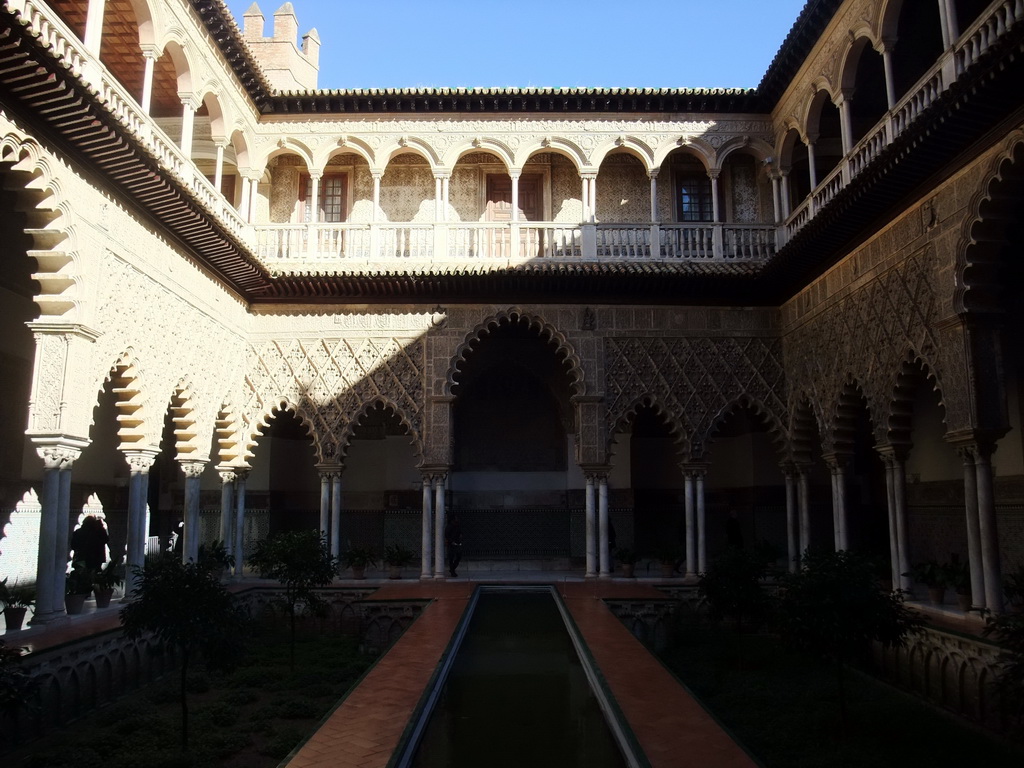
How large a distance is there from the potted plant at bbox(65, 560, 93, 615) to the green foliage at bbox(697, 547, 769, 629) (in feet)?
24.4

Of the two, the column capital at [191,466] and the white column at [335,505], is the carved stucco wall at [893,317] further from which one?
the column capital at [191,466]

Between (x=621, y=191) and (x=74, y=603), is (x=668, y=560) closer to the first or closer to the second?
(x=621, y=191)

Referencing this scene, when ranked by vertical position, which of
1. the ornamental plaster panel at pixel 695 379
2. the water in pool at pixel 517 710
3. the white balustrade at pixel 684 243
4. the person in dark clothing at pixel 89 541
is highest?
the white balustrade at pixel 684 243

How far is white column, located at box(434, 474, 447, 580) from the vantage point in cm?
1391

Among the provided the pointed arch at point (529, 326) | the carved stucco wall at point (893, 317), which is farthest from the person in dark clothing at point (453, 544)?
the carved stucco wall at point (893, 317)

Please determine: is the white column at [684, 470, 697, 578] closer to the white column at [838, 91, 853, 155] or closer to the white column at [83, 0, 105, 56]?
the white column at [838, 91, 853, 155]

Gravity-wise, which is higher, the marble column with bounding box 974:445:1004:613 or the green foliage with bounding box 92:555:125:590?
the marble column with bounding box 974:445:1004:613

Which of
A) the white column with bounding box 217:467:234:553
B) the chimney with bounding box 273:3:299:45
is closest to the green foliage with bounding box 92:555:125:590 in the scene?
the white column with bounding box 217:467:234:553

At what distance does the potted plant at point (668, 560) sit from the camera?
46.7ft

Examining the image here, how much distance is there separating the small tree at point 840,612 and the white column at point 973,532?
2.25 m

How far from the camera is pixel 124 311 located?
9.84 m

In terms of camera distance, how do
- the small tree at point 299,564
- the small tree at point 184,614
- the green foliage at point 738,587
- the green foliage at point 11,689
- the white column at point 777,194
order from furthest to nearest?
the white column at point 777,194
the small tree at point 299,564
the green foliage at point 738,587
the small tree at point 184,614
the green foliage at point 11,689

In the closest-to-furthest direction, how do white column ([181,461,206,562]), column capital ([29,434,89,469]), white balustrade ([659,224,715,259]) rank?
column capital ([29,434,89,469]) → white column ([181,461,206,562]) → white balustrade ([659,224,715,259])

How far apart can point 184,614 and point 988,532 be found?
308 inches
